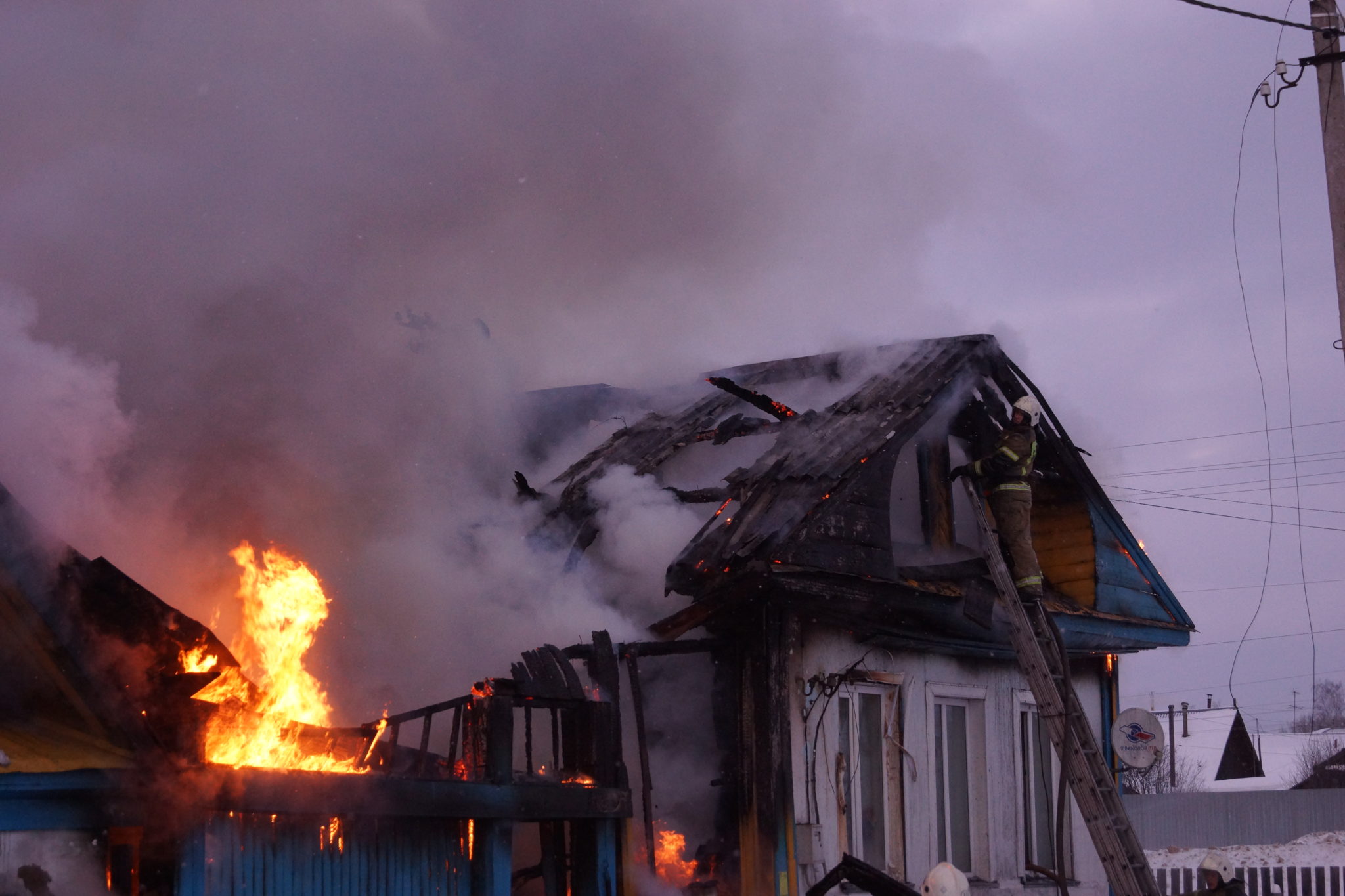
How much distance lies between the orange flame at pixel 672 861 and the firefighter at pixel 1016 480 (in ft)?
11.5

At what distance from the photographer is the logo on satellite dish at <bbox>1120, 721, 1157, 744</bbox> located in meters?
11.6

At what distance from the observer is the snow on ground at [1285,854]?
25781 millimetres

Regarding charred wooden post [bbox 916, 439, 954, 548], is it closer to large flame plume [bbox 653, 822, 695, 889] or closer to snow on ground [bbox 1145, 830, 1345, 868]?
large flame plume [bbox 653, 822, 695, 889]

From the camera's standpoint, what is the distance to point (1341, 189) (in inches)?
372

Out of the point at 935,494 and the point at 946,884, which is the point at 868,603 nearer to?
the point at 935,494

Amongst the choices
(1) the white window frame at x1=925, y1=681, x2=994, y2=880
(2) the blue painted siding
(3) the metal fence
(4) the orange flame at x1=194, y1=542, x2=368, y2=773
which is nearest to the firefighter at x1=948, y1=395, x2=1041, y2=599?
(1) the white window frame at x1=925, y1=681, x2=994, y2=880

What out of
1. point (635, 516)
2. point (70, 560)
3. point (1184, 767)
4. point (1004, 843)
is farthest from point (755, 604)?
point (1184, 767)

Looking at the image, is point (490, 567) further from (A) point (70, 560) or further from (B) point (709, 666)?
(A) point (70, 560)

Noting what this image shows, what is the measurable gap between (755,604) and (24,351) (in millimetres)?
4974

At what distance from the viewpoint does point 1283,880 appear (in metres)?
22.2

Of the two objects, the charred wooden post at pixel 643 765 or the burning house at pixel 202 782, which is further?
the charred wooden post at pixel 643 765

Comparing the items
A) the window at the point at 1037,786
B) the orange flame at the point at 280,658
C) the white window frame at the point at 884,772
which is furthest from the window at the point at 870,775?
the orange flame at the point at 280,658

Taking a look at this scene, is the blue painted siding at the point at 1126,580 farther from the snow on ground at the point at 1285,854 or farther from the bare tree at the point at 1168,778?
the bare tree at the point at 1168,778

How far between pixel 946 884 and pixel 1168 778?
62590 millimetres
